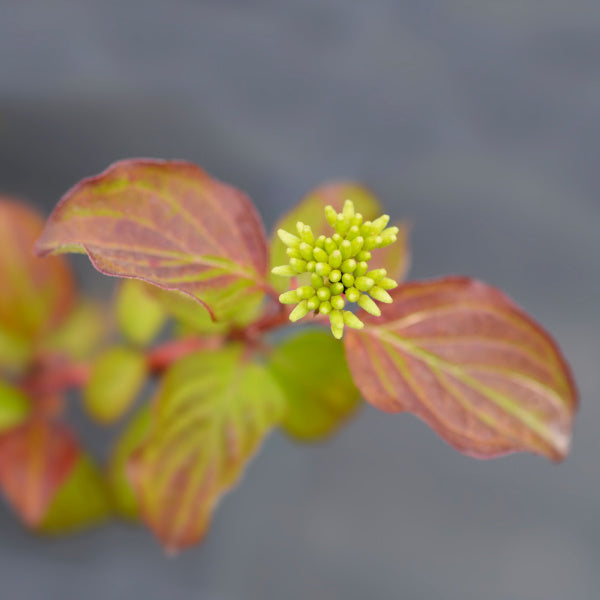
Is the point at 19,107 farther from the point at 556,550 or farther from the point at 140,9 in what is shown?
the point at 556,550

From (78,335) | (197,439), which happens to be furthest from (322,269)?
(78,335)

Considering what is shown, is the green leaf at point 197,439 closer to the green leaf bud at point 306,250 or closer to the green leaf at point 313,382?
the green leaf at point 313,382

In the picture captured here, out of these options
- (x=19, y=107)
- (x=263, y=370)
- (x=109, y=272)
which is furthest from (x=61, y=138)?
(x=109, y=272)

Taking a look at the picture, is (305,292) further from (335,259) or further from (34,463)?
(34,463)

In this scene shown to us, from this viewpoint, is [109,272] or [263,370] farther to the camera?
[263,370]

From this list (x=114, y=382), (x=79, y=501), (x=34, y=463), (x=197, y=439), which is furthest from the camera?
(x=79, y=501)

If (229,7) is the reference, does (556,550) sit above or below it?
below

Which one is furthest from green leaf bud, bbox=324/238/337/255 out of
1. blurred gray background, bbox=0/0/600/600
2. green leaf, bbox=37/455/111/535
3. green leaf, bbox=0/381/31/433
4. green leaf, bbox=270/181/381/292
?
blurred gray background, bbox=0/0/600/600
